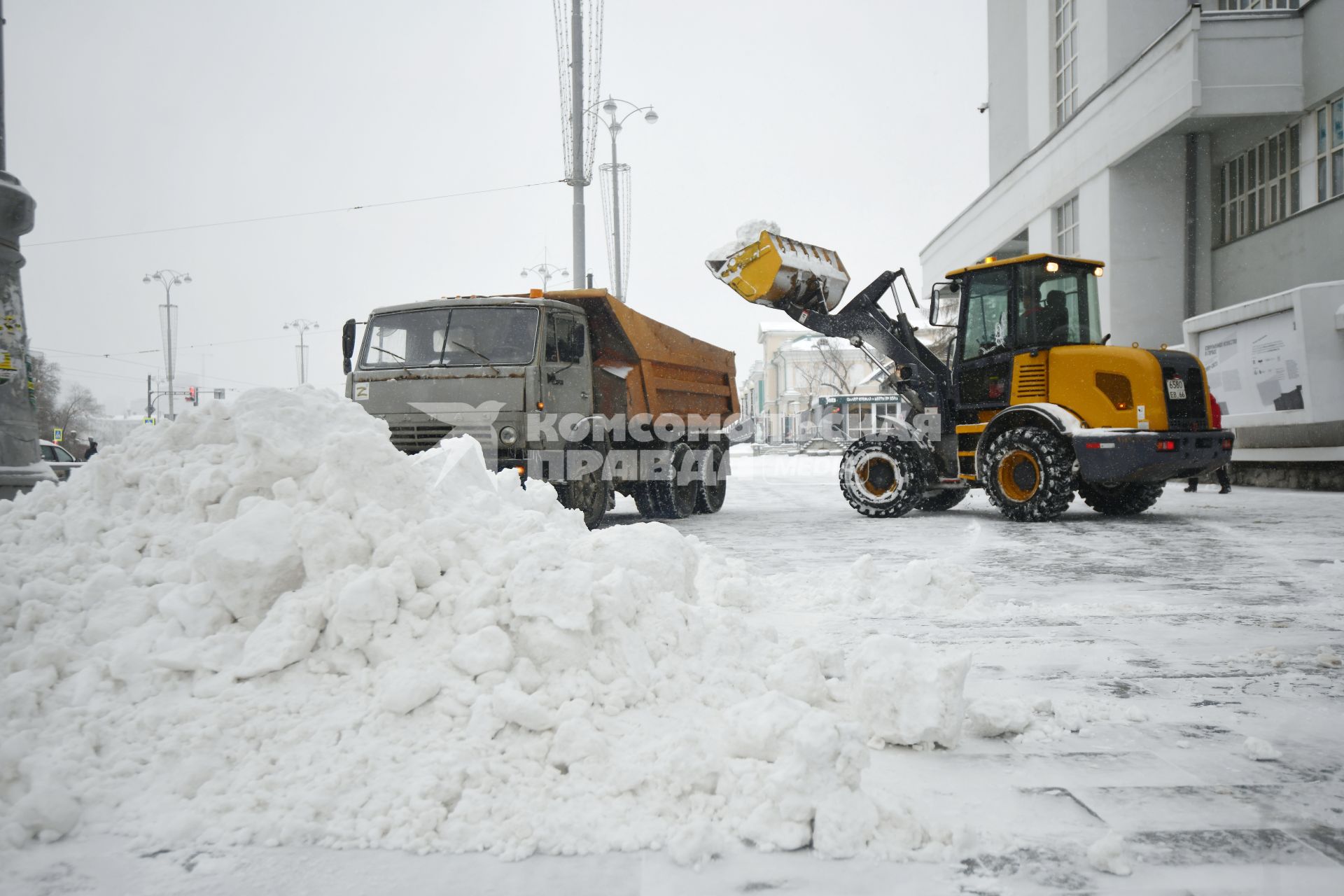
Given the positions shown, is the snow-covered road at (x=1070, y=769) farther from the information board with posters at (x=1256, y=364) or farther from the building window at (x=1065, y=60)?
the building window at (x=1065, y=60)

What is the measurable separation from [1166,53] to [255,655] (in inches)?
763

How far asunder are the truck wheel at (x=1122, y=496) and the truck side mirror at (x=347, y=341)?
8.69m

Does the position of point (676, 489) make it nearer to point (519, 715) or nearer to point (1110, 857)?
point (519, 715)

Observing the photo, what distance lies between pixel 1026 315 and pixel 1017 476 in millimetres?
1912

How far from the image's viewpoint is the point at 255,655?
3.03m

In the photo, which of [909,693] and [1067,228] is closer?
[909,693]

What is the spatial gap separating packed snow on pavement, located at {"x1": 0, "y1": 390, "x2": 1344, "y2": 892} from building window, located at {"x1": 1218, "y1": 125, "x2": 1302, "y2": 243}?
50.3ft

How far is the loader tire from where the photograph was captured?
11352mm

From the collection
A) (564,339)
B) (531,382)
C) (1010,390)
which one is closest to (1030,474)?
(1010,390)

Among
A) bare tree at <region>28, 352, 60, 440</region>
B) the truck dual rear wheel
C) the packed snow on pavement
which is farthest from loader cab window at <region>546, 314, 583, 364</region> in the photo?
bare tree at <region>28, 352, 60, 440</region>

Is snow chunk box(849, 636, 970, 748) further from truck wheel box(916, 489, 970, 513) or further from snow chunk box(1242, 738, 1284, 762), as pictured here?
truck wheel box(916, 489, 970, 513)

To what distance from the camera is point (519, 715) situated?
9.07ft

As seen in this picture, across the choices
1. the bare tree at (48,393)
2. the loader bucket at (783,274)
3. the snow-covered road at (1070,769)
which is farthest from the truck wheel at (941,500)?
the bare tree at (48,393)

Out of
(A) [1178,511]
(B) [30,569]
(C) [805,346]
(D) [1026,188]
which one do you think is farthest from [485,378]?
(C) [805,346]
